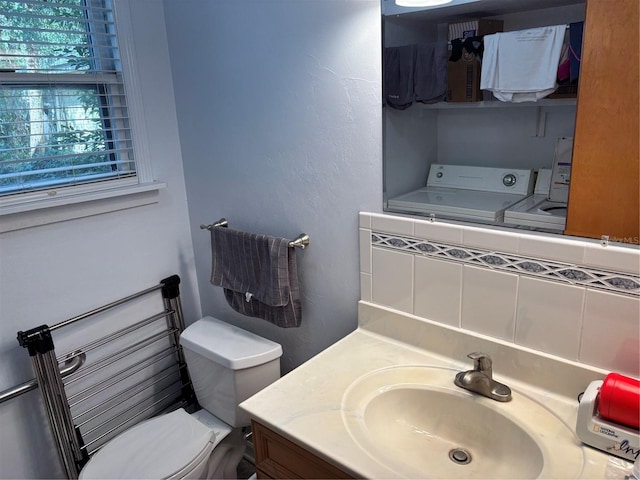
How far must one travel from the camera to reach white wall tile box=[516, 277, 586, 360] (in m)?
1.07

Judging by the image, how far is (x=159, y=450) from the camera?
5.06ft

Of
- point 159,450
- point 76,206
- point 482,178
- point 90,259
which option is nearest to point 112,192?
point 76,206

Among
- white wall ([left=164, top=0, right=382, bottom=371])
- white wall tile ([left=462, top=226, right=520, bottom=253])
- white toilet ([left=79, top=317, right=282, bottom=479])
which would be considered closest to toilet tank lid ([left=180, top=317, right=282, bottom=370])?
white toilet ([left=79, top=317, right=282, bottom=479])

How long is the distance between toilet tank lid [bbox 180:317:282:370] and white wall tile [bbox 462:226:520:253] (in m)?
0.78

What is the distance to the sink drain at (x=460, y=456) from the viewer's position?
1.10 metres

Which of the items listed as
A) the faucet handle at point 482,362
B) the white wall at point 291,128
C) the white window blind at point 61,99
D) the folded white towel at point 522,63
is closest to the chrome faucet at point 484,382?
the faucet handle at point 482,362

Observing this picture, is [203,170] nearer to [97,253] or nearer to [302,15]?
[97,253]

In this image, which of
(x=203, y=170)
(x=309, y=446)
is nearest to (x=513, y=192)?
(x=309, y=446)

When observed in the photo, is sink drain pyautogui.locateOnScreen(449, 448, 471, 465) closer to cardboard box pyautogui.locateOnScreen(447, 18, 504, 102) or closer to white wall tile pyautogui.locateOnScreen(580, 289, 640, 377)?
white wall tile pyautogui.locateOnScreen(580, 289, 640, 377)

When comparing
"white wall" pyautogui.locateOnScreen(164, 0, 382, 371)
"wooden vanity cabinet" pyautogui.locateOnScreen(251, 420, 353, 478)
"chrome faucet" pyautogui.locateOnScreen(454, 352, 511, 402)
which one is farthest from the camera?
"white wall" pyautogui.locateOnScreen(164, 0, 382, 371)

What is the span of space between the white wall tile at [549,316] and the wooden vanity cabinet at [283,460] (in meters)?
0.55

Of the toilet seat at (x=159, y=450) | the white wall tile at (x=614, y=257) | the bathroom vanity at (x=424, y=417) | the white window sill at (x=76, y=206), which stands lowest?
the toilet seat at (x=159, y=450)

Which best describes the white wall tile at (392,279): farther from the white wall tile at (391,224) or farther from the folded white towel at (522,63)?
the folded white towel at (522,63)

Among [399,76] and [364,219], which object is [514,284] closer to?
[364,219]
